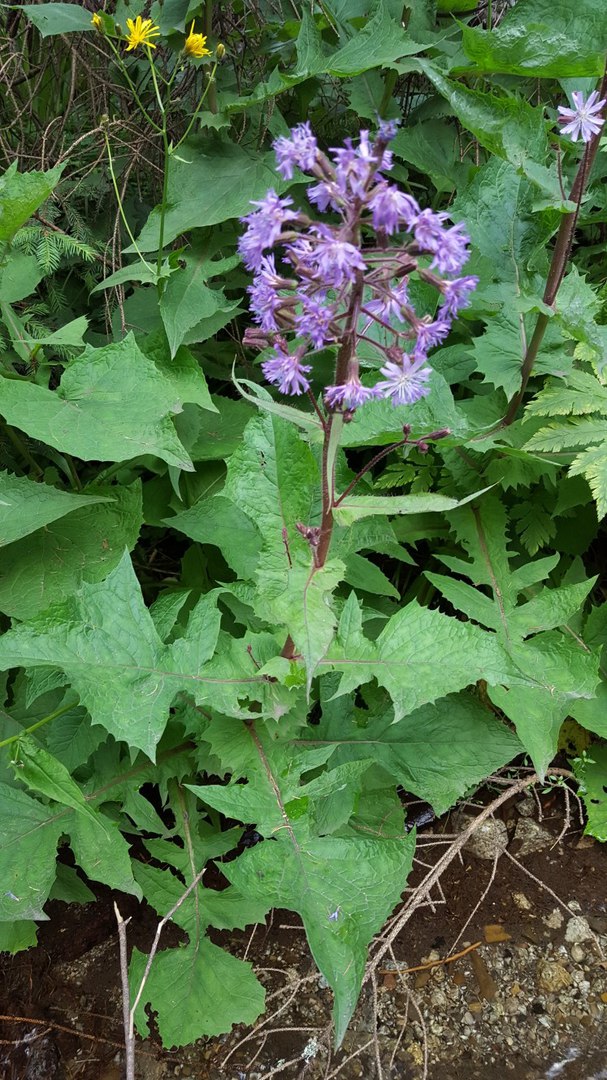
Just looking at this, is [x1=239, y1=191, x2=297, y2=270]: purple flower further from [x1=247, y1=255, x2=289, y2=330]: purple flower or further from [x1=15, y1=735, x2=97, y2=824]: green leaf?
[x1=15, y1=735, x2=97, y2=824]: green leaf

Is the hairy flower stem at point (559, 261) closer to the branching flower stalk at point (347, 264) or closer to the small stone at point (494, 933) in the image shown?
the branching flower stalk at point (347, 264)

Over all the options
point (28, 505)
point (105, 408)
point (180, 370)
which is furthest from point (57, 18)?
point (28, 505)

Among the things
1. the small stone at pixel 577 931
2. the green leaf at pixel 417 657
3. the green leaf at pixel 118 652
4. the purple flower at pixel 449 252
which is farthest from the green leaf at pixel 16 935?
the purple flower at pixel 449 252

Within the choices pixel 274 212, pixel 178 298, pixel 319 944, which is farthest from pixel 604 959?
pixel 178 298

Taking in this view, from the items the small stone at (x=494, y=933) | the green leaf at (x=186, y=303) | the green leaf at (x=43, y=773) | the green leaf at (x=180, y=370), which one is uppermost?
the green leaf at (x=186, y=303)

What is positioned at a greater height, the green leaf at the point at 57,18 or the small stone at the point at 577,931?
the green leaf at the point at 57,18

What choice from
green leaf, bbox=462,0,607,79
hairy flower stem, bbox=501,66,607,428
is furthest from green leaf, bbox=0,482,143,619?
green leaf, bbox=462,0,607,79

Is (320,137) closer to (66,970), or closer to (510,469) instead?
(510,469)
